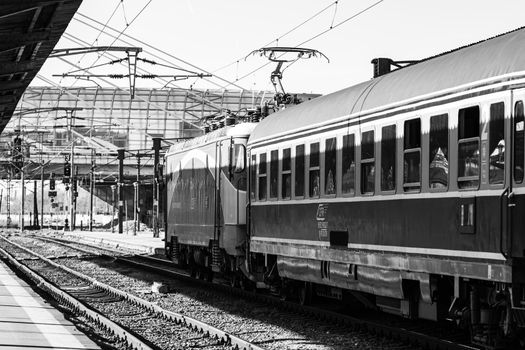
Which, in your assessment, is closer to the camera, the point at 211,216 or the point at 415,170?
the point at 415,170

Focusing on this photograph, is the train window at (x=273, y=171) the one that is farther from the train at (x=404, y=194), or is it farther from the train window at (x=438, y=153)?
the train window at (x=438, y=153)

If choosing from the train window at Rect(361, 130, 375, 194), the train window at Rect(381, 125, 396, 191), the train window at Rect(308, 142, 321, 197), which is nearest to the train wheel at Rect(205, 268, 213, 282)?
the train window at Rect(308, 142, 321, 197)

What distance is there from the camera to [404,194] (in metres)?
13.3

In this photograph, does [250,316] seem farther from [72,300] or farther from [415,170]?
[415,170]

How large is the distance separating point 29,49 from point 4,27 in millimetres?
2239

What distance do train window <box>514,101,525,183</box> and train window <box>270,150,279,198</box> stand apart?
8601mm

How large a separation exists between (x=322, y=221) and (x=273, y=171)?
2.88m

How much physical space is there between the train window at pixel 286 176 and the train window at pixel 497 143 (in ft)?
24.3

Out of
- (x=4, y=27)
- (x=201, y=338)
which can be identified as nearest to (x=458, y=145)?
(x=201, y=338)

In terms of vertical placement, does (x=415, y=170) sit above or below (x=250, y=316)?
above

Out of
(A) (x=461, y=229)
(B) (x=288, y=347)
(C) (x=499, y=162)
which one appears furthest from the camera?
(B) (x=288, y=347)

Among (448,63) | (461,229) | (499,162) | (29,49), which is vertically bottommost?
(461,229)

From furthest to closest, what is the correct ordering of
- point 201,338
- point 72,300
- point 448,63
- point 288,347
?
point 72,300 → point 201,338 → point 288,347 → point 448,63

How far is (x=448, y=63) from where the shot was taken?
12.7 meters
